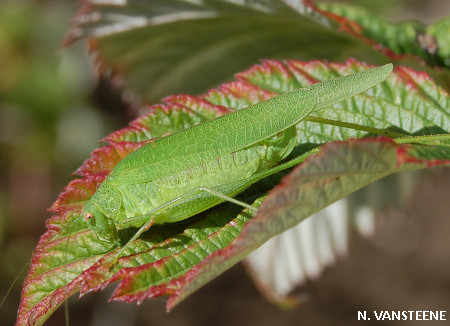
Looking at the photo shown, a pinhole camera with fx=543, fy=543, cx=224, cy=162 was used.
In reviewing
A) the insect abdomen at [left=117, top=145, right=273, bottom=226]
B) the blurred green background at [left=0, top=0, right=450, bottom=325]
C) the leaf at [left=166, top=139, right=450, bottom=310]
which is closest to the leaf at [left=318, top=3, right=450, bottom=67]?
the insect abdomen at [left=117, top=145, right=273, bottom=226]

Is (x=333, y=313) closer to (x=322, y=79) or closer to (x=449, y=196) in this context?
(x=449, y=196)

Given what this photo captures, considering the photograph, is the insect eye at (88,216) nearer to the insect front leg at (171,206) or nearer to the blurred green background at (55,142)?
the insect front leg at (171,206)

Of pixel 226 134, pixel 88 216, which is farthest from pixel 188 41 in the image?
pixel 88 216

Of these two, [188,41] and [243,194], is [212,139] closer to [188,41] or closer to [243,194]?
[243,194]

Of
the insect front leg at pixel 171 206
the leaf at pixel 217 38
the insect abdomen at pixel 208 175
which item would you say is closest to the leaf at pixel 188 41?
the leaf at pixel 217 38

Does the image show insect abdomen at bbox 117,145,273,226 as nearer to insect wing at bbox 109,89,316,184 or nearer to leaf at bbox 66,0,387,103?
insect wing at bbox 109,89,316,184
